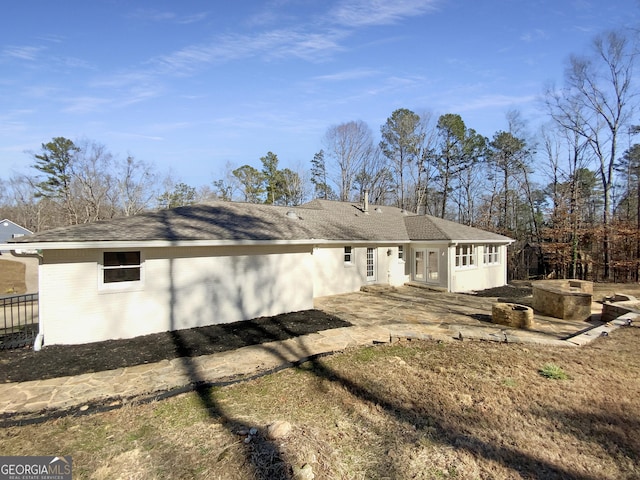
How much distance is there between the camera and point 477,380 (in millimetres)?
5219

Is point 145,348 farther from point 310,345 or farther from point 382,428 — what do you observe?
point 382,428

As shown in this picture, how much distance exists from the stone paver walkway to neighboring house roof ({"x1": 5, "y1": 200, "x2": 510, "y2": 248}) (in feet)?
9.83

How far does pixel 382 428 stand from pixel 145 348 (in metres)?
5.56

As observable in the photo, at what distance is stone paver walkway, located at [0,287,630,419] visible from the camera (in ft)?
16.2

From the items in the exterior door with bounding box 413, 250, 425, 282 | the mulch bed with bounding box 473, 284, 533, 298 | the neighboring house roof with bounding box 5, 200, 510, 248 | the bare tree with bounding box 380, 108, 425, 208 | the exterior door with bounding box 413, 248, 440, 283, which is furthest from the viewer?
the bare tree with bounding box 380, 108, 425, 208

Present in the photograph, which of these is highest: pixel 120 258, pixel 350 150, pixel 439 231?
pixel 350 150

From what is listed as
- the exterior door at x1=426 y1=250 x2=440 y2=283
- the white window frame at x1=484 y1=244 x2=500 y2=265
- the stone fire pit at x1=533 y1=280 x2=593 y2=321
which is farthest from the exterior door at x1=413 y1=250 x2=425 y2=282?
the stone fire pit at x1=533 y1=280 x2=593 y2=321

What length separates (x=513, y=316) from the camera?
28.7ft

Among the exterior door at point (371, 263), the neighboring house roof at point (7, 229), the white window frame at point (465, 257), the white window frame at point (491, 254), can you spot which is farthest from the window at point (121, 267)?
the neighboring house roof at point (7, 229)

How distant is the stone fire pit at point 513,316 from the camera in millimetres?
8586

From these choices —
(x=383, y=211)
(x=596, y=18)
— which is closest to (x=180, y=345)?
(x=383, y=211)

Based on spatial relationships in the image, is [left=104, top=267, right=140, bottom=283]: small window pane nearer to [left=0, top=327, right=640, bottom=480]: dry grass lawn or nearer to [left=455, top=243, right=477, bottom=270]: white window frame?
[left=0, top=327, right=640, bottom=480]: dry grass lawn

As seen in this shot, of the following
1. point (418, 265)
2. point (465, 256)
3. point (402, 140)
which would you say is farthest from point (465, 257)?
point (402, 140)

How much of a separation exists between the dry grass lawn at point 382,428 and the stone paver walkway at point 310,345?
0.59 meters
